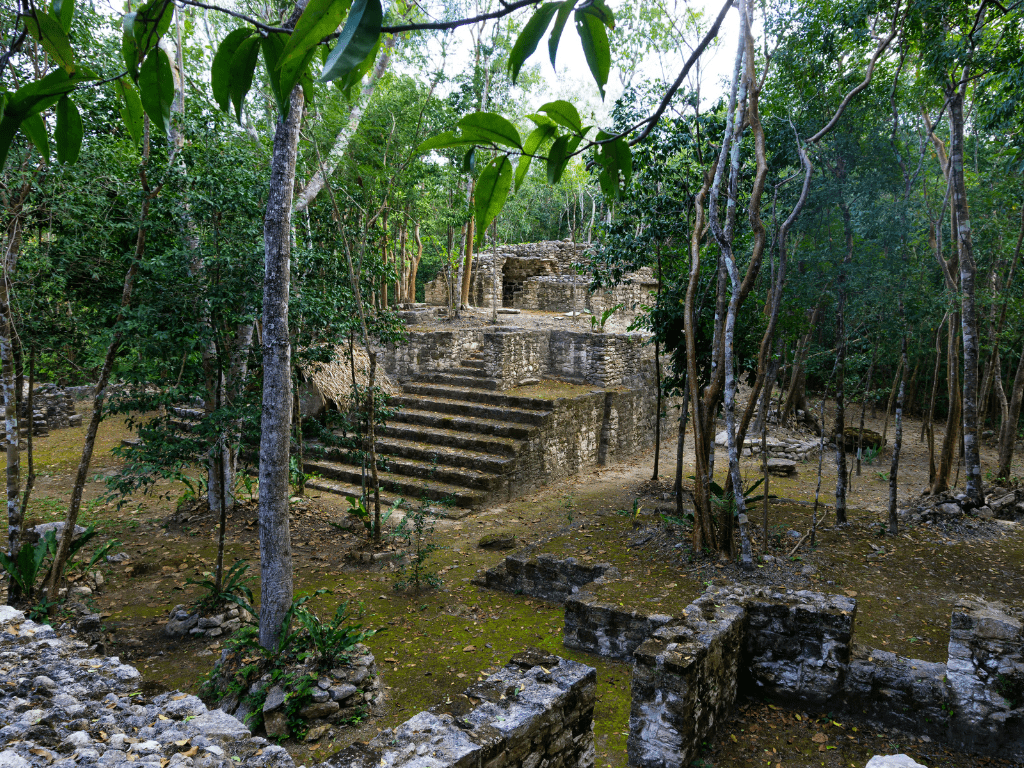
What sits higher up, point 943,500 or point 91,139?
point 91,139

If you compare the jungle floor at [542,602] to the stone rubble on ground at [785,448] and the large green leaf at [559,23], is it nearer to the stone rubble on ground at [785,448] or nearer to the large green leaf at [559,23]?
the stone rubble on ground at [785,448]

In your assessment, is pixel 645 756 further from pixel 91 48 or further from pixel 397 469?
pixel 91 48

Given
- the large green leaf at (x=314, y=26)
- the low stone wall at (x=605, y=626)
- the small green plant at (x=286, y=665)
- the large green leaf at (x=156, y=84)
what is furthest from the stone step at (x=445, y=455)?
the large green leaf at (x=314, y=26)

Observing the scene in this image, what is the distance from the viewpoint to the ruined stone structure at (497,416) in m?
8.72

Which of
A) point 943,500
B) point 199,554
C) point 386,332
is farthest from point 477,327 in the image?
point 943,500

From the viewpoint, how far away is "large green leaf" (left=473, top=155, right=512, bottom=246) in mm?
783

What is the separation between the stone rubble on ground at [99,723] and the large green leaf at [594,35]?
244 cm

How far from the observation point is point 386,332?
7.38 metres

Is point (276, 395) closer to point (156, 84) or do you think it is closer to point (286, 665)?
point (286, 665)

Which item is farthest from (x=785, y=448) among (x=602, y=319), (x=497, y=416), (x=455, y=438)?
(x=455, y=438)

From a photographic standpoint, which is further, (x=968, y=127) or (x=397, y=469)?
(x=968, y=127)

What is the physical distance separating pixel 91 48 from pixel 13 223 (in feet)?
7.78

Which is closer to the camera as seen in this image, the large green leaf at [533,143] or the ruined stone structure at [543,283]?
the large green leaf at [533,143]

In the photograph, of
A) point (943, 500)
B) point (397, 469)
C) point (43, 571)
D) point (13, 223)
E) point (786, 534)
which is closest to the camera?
point (13, 223)
